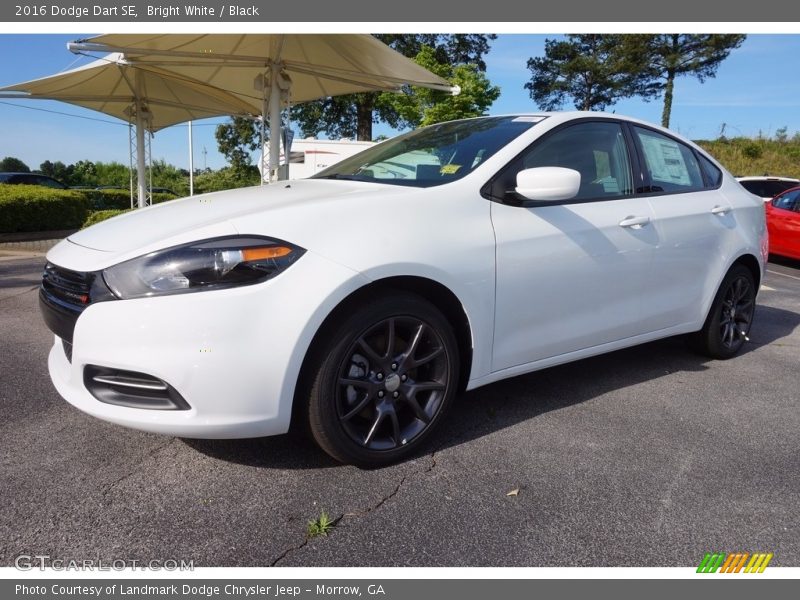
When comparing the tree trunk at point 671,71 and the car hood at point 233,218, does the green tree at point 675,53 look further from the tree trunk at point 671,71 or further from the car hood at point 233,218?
the car hood at point 233,218

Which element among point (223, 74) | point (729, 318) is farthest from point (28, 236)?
point (729, 318)

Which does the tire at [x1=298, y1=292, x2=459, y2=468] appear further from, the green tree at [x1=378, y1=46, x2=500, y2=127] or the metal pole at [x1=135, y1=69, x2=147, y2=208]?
the green tree at [x1=378, y1=46, x2=500, y2=127]

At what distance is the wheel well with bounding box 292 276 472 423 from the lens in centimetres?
222

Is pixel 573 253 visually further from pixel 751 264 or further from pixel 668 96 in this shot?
pixel 668 96

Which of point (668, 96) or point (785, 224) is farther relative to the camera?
point (668, 96)

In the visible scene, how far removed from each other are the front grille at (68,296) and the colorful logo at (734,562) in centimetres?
219

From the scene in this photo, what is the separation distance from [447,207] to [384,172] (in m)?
0.67

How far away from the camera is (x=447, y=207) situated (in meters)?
2.54

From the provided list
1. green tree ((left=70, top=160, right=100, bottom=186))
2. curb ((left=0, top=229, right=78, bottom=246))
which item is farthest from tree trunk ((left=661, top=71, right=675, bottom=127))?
green tree ((left=70, top=160, right=100, bottom=186))

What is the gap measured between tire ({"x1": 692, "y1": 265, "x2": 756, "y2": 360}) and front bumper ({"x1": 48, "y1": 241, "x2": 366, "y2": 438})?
2914mm

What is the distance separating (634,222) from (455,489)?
181 cm

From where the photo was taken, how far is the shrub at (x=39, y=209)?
11.1 m

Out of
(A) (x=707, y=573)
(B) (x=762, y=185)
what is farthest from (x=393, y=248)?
(B) (x=762, y=185)

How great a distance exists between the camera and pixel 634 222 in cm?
323
